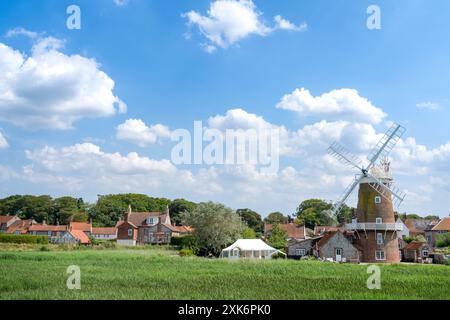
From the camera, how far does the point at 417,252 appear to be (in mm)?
50969

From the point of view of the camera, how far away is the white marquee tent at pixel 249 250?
46750 millimetres

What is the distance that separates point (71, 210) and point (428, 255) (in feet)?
266

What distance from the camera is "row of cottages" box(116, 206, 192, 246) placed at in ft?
255

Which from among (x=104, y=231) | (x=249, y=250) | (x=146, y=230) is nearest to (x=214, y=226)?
(x=249, y=250)

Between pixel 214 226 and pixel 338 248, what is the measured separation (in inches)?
540

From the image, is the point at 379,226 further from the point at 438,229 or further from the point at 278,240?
the point at 438,229

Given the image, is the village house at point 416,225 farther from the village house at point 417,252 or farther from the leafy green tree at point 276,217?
the village house at point 417,252

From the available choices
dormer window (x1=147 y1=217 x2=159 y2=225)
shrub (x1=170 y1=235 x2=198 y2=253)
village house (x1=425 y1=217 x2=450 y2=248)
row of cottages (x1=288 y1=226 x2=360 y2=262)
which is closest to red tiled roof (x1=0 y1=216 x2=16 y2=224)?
dormer window (x1=147 y1=217 x2=159 y2=225)

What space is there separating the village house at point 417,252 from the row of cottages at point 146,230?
38.8m

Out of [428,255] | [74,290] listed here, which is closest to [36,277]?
[74,290]
